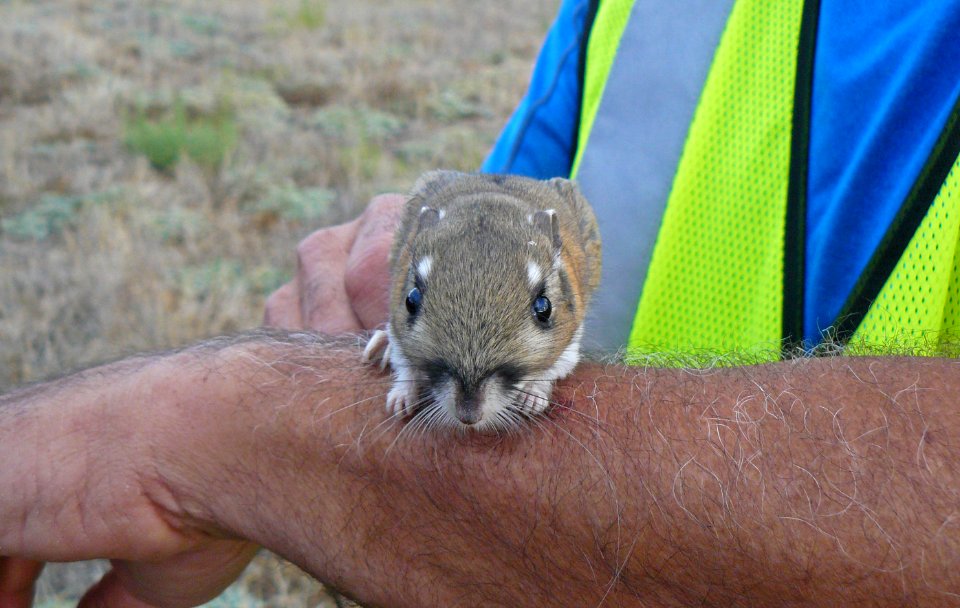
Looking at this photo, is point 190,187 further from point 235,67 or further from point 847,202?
point 847,202

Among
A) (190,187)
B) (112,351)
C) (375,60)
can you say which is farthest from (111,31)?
(112,351)

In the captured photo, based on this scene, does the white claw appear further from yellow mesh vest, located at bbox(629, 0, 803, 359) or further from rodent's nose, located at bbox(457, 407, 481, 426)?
yellow mesh vest, located at bbox(629, 0, 803, 359)

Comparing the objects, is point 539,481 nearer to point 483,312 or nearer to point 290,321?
point 483,312

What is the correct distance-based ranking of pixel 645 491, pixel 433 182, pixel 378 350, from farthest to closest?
pixel 433 182, pixel 378 350, pixel 645 491

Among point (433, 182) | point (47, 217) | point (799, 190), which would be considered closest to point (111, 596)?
point (433, 182)

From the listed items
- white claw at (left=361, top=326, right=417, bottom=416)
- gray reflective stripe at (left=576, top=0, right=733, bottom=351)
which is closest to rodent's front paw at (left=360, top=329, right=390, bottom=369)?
white claw at (left=361, top=326, right=417, bottom=416)

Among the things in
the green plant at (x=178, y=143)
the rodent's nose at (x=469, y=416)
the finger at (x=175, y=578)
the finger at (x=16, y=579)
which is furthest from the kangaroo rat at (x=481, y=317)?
the green plant at (x=178, y=143)
